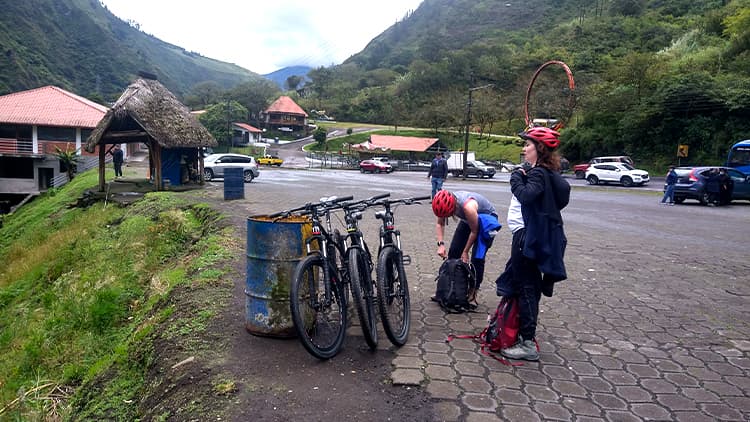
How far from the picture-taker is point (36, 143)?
1467 inches

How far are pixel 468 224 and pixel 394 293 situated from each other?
3.56 ft

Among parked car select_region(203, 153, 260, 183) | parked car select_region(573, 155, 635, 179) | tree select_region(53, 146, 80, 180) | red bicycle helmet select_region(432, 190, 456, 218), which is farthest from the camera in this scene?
parked car select_region(573, 155, 635, 179)

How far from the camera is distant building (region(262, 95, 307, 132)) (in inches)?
3750

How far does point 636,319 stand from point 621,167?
3285 cm

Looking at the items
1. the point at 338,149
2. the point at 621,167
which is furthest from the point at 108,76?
the point at 621,167

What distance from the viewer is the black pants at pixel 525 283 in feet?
12.8

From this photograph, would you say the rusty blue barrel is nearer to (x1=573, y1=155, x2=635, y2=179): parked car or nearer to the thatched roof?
the thatched roof

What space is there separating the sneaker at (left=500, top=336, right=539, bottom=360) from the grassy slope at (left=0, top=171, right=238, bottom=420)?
2652mm

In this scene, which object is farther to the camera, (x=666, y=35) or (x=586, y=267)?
(x=666, y=35)

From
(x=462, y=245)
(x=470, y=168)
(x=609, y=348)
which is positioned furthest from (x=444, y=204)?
(x=470, y=168)

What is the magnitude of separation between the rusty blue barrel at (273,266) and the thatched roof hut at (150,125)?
15.4 metres

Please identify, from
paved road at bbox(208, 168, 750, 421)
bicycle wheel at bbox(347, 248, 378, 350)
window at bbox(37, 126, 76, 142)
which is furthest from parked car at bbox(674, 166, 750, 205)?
window at bbox(37, 126, 76, 142)

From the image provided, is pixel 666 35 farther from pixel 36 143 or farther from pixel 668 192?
pixel 36 143

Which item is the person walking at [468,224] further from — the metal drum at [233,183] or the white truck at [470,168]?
the white truck at [470,168]
